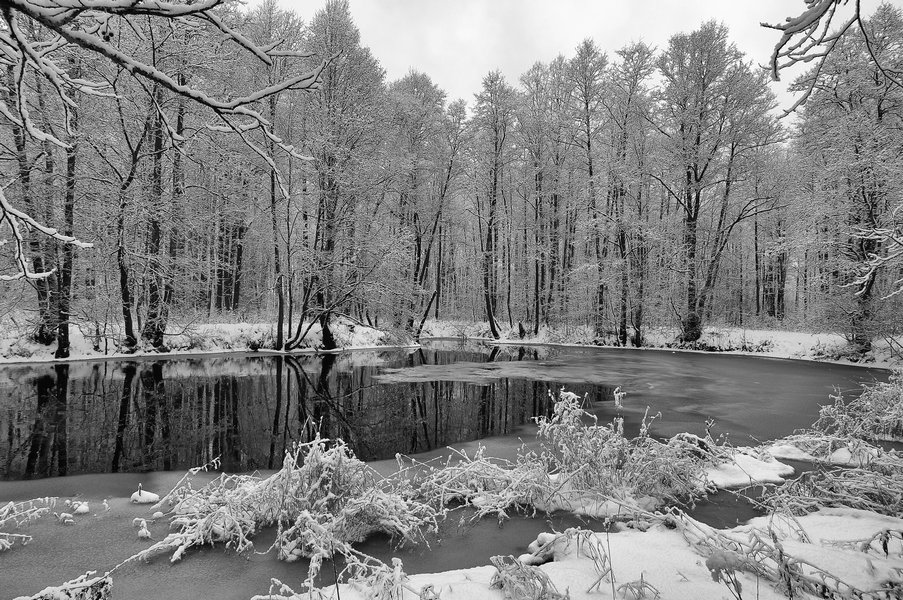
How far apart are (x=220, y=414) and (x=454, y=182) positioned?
20.5 metres

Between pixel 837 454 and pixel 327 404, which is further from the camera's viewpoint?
pixel 327 404

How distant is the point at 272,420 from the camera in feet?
26.1

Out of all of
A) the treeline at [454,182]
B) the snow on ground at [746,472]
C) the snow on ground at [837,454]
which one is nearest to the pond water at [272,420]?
the snow on ground at [746,472]

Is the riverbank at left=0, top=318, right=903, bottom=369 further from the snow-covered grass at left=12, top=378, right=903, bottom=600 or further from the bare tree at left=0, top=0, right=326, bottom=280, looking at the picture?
the bare tree at left=0, top=0, right=326, bottom=280

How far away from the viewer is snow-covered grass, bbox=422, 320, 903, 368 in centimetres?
1631

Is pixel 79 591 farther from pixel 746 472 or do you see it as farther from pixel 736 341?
pixel 736 341

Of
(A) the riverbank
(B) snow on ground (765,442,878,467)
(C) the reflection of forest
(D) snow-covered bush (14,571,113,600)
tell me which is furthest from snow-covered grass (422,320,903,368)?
(D) snow-covered bush (14,571,113,600)

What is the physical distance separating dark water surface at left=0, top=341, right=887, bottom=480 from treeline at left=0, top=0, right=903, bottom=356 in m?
3.38

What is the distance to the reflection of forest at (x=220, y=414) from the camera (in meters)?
6.07

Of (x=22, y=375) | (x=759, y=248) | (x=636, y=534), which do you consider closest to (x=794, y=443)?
(x=636, y=534)

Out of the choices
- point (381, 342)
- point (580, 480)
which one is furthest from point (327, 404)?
point (381, 342)

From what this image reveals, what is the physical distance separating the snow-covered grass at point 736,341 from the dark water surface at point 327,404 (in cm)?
166

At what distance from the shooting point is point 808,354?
18.3m

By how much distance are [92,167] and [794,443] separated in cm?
1986
